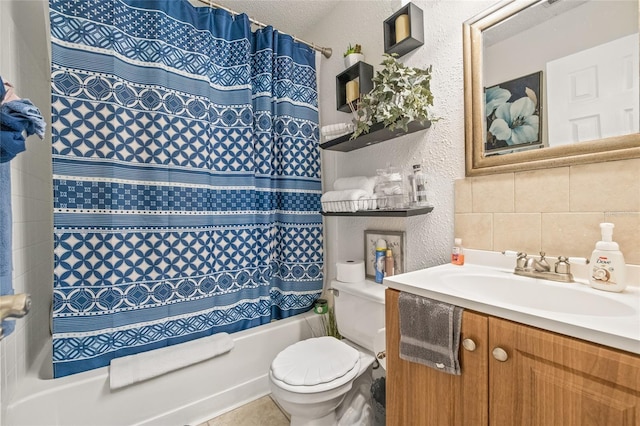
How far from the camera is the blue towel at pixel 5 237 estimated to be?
0.66 meters

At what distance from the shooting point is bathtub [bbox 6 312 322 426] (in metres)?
1.07

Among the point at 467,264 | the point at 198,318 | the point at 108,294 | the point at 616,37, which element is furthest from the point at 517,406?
the point at 108,294

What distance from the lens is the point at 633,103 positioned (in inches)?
30.6

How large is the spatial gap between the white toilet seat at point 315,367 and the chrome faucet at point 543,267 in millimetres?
755

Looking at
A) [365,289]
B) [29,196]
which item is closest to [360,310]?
[365,289]

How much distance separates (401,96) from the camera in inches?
47.8

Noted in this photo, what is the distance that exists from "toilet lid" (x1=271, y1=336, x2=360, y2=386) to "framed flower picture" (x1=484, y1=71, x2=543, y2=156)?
106 centimetres

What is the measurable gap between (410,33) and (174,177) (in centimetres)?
136

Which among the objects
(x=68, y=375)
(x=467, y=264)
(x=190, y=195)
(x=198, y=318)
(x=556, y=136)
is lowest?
(x=68, y=375)

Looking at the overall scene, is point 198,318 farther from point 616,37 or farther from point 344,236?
point 616,37

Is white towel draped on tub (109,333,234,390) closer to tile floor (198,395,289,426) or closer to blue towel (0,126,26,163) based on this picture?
tile floor (198,395,289,426)

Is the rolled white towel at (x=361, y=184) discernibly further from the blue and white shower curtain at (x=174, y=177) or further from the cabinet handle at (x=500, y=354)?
the cabinet handle at (x=500, y=354)

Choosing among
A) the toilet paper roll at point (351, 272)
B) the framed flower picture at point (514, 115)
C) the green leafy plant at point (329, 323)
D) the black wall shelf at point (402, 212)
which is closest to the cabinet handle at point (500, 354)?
the black wall shelf at point (402, 212)

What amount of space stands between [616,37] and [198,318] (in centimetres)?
202
